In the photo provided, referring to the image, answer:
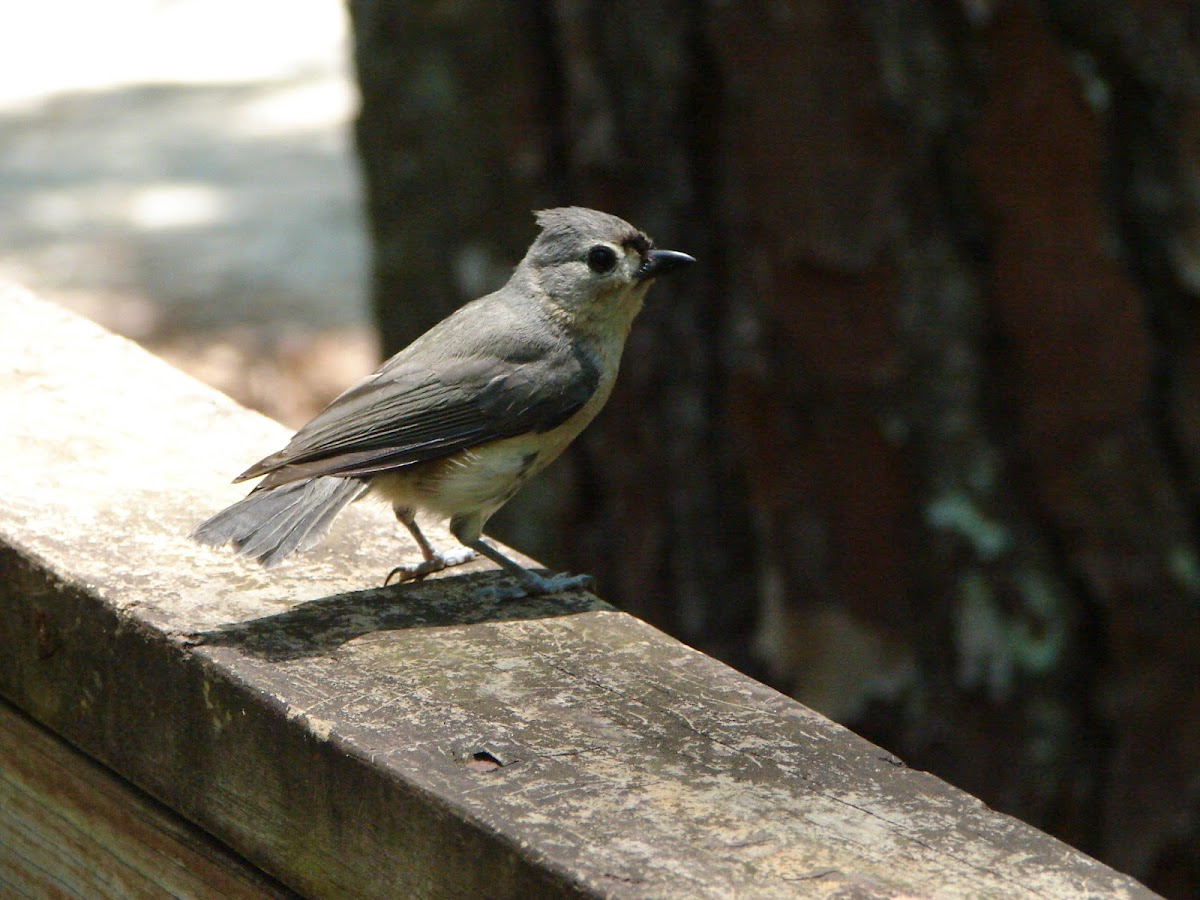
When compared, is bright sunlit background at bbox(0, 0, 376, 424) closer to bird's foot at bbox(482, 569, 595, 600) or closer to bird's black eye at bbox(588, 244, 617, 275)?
bird's black eye at bbox(588, 244, 617, 275)

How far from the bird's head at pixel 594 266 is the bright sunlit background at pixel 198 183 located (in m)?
3.48

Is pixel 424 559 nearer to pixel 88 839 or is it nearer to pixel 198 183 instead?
pixel 88 839

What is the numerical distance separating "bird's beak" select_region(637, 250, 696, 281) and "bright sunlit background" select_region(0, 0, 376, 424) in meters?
3.57

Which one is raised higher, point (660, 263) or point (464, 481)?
point (660, 263)

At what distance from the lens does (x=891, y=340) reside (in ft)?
12.4

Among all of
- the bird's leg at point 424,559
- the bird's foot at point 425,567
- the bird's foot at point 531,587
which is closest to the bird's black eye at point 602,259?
the bird's leg at point 424,559

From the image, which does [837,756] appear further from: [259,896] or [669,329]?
[669,329]

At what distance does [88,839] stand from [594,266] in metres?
1.75

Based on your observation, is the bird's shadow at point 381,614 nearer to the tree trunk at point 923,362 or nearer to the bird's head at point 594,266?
the bird's head at point 594,266

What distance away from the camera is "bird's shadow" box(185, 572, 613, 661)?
2137mm

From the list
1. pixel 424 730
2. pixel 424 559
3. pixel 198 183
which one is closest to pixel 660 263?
pixel 424 559

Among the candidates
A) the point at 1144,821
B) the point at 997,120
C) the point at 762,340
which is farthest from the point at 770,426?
the point at 1144,821

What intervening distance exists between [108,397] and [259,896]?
4.02 feet

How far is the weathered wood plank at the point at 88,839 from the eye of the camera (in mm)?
2010
